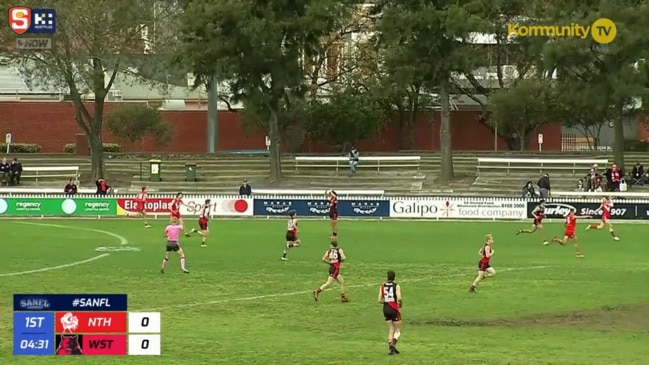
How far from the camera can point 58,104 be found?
89500 millimetres

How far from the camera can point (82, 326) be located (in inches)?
753

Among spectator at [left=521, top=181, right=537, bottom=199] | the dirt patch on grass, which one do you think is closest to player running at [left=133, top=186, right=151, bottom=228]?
spectator at [left=521, top=181, right=537, bottom=199]

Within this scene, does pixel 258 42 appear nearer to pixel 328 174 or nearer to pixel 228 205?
pixel 328 174

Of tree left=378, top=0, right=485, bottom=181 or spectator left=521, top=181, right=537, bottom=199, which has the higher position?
tree left=378, top=0, right=485, bottom=181

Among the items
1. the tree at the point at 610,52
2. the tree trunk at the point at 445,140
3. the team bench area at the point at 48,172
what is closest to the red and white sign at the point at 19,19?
the team bench area at the point at 48,172

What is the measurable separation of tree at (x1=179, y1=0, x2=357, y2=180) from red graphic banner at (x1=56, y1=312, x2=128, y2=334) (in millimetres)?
52223

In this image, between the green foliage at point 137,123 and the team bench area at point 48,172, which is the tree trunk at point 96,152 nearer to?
the team bench area at point 48,172

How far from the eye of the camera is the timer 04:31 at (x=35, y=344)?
64.2 feet

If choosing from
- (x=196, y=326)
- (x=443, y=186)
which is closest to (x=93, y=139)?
(x=443, y=186)

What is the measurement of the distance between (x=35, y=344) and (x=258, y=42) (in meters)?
52.2

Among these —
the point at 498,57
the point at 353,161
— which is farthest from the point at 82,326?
Answer: the point at 498,57

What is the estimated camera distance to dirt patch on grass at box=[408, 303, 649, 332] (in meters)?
27.9

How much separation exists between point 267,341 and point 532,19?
5308 cm

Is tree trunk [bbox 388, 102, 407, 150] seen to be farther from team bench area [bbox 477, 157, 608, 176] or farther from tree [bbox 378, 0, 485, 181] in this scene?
tree [bbox 378, 0, 485, 181]
